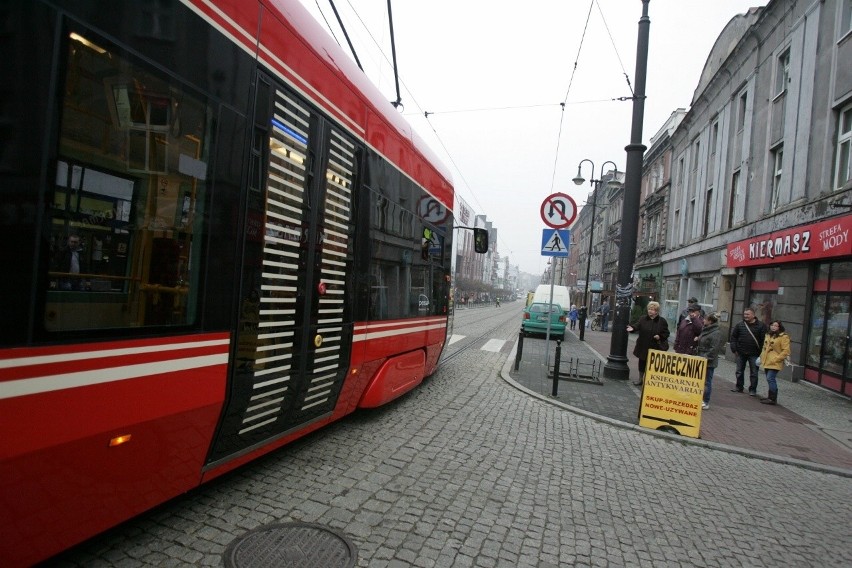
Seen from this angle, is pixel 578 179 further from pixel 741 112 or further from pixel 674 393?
pixel 674 393

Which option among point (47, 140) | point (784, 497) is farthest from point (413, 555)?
point (784, 497)

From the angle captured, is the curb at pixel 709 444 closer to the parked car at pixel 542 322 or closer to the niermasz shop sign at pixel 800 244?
the niermasz shop sign at pixel 800 244

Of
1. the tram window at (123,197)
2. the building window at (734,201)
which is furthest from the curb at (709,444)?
the building window at (734,201)

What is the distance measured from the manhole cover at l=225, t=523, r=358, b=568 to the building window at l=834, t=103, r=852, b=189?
12.9 m

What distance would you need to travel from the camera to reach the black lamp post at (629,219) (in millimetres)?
9984

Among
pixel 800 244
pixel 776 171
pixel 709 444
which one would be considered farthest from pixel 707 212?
pixel 709 444

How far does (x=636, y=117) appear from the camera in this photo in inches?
405

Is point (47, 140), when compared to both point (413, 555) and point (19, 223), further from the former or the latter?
point (413, 555)

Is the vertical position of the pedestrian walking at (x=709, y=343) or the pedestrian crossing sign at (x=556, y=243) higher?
the pedestrian crossing sign at (x=556, y=243)

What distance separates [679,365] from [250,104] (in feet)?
19.4

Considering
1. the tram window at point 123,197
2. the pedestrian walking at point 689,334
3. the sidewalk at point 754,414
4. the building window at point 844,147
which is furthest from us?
the building window at point 844,147

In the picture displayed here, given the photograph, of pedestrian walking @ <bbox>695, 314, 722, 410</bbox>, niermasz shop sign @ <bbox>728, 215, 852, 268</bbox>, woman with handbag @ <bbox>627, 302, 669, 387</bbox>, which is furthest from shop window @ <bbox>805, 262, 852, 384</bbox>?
woman with handbag @ <bbox>627, 302, 669, 387</bbox>

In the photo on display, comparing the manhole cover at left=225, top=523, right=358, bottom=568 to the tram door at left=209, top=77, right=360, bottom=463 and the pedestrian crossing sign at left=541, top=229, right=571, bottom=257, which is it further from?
the pedestrian crossing sign at left=541, top=229, right=571, bottom=257

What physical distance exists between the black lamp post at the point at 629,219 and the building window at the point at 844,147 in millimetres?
4744
